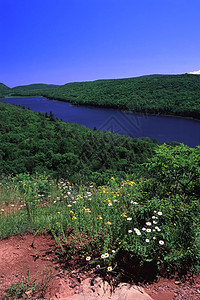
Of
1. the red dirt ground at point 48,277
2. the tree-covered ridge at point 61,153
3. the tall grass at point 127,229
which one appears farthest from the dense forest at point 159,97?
the red dirt ground at point 48,277

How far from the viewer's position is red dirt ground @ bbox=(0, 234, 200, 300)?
6.46 ft

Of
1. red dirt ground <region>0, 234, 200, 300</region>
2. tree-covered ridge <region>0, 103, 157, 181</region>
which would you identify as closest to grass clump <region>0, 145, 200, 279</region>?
red dirt ground <region>0, 234, 200, 300</region>

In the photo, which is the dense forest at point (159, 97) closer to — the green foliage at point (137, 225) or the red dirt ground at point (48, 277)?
the green foliage at point (137, 225)

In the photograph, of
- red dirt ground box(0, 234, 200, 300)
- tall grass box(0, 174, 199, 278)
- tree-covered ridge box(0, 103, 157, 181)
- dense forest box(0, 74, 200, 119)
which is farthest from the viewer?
dense forest box(0, 74, 200, 119)

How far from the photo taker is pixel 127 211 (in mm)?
3049

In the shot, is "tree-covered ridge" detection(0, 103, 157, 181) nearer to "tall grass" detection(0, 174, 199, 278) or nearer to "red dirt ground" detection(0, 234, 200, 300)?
"tall grass" detection(0, 174, 199, 278)

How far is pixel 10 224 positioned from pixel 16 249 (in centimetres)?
51

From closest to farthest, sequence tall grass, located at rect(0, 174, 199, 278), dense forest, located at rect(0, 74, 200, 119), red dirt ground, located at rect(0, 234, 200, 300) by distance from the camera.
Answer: red dirt ground, located at rect(0, 234, 200, 300)
tall grass, located at rect(0, 174, 199, 278)
dense forest, located at rect(0, 74, 200, 119)

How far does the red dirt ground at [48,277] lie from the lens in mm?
1969

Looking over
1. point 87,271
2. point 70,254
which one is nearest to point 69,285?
point 87,271

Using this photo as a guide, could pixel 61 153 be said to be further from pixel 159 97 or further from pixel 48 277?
pixel 159 97

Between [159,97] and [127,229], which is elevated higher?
[159,97]

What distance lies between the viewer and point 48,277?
2.05m

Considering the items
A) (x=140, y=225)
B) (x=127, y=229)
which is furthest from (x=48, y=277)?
(x=140, y=225)
